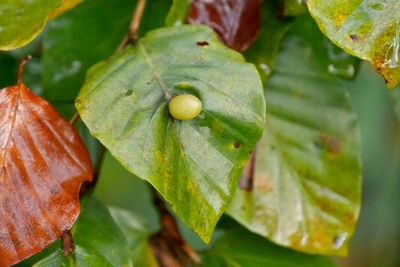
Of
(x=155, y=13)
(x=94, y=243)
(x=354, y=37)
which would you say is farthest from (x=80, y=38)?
(x=354, y=37)

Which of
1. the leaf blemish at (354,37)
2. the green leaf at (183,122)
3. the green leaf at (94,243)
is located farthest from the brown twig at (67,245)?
the leaf blemish at (354,37)

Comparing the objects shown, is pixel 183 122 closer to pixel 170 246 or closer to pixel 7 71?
pixel 170 246

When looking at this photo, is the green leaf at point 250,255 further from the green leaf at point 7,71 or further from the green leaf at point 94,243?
the green leaf at point 7,71

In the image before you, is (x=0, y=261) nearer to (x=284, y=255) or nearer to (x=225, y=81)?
(x=225, y=81)

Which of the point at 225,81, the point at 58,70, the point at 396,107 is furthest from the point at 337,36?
the point at 58,70

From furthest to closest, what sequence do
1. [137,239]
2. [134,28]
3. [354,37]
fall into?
[137,239] → [134,28] → [354,37]

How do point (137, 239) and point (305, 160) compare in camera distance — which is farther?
point (137, 239)

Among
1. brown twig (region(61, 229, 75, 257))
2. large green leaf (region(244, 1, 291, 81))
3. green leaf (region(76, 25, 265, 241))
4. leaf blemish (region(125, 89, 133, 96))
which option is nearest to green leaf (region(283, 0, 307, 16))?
large green leaf (region(244, 1, 291, 81))
